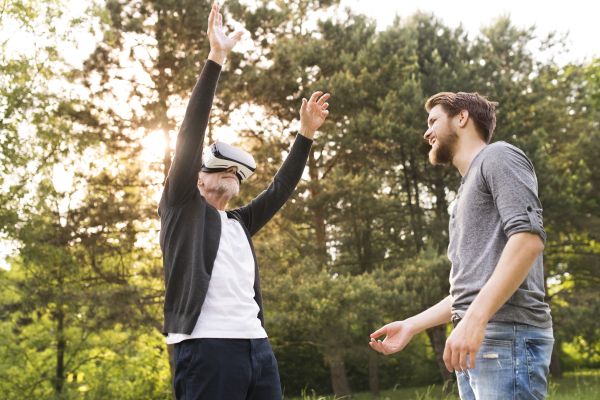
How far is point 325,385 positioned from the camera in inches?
796

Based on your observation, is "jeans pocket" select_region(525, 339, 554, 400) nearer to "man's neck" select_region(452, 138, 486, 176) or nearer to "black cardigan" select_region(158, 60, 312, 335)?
"man's neck" select_region(452, 138, 486, 176)

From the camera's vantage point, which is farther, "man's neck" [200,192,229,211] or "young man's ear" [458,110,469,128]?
"man's neck" [200,192,229,211]

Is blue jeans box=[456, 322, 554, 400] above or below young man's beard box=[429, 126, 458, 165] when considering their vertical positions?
below

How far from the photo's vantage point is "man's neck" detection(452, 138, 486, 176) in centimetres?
175

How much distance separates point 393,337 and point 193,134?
124 cm

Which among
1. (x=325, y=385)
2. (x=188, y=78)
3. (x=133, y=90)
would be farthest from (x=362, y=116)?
(x=325, y=385)

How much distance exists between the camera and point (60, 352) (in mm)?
14125

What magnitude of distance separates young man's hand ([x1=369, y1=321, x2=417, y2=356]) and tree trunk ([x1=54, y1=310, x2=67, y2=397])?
1358 centimetres

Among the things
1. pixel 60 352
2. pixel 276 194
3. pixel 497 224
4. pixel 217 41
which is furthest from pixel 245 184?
pixel 497 224

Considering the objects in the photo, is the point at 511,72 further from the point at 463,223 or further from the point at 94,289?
the point at 463,223

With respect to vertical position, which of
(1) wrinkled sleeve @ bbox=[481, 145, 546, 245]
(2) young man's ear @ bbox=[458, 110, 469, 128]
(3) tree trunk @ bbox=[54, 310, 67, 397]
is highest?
(2) young man's ear @ bbox=[458, 110, 469, 128]

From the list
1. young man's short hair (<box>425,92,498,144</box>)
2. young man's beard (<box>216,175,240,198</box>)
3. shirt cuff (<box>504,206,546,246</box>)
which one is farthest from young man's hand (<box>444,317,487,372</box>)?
young man's beard (<box>216,175,240,198</box>)

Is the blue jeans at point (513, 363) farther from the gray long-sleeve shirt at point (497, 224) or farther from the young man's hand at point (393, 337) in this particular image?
the young man's hand at point (393, 337)

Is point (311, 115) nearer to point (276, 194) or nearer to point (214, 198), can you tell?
point (276, 194)
